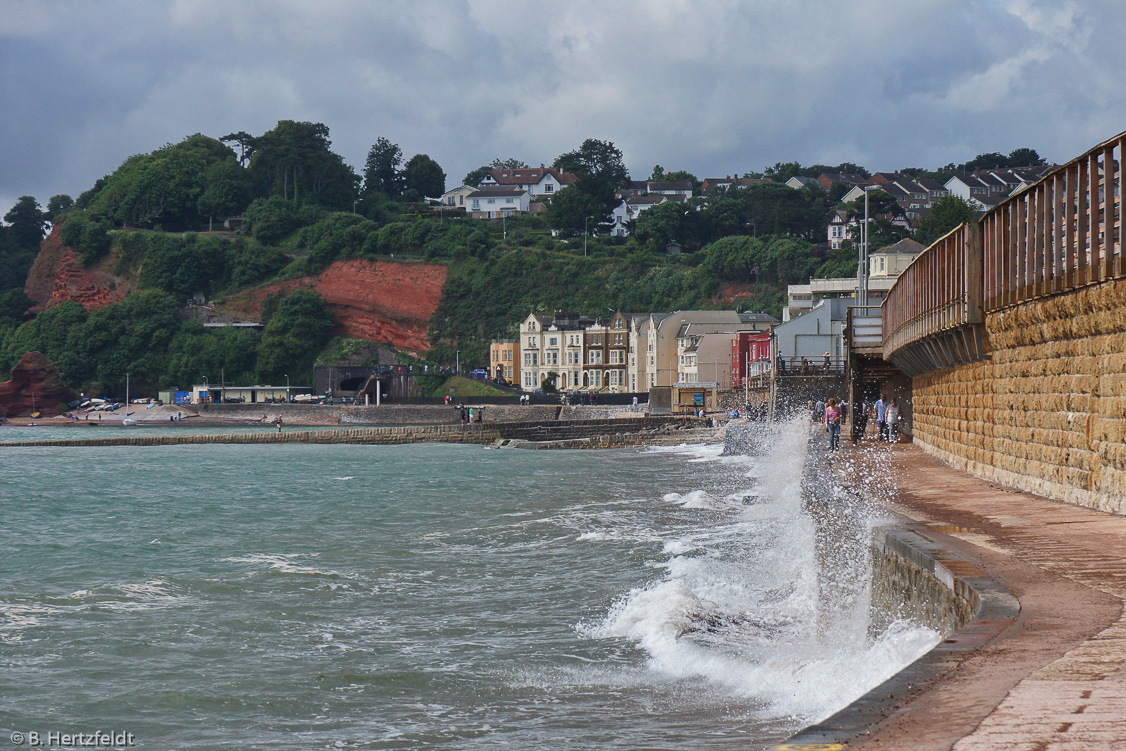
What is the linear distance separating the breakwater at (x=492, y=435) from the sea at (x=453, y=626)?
31252 mm

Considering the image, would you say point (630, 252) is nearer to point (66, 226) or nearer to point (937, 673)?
point (66, 226)

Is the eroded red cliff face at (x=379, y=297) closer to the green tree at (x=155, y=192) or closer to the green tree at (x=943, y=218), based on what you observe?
the green tree at (x=155, y=192)

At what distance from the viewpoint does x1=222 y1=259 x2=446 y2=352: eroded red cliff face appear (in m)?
121

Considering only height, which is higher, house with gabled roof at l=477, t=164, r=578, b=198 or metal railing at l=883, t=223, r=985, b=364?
house with gabled roof at l=477, t=164, r=578, b=198

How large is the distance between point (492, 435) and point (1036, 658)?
63.2m

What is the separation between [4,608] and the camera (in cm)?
1409

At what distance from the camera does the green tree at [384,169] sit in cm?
18062

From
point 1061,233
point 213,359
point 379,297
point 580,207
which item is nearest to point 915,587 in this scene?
point 1061,233

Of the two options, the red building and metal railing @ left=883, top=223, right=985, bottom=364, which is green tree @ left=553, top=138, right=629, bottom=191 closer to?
the red building

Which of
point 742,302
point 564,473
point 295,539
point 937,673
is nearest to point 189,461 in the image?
point 564,473

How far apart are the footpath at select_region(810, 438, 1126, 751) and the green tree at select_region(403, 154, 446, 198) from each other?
174m

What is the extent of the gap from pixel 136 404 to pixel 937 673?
408 feet

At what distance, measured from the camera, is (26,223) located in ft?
569

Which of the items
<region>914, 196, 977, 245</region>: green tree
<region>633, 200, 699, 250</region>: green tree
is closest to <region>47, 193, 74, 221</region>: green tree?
<region>633, 200, 699, 250</region>: green tree
